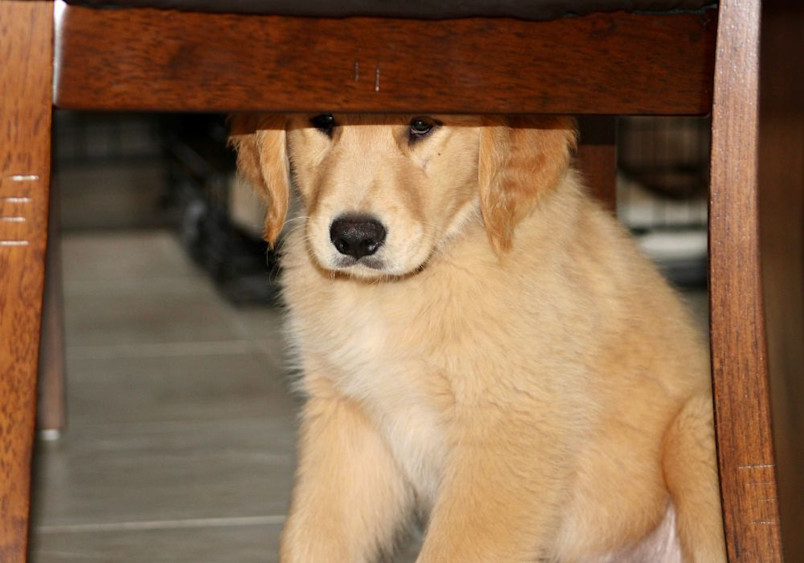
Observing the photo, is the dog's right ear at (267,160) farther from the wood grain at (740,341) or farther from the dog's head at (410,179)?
the wood grain at (740,341)

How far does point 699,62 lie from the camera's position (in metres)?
1.46

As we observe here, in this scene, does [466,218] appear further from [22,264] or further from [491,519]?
[22,264]

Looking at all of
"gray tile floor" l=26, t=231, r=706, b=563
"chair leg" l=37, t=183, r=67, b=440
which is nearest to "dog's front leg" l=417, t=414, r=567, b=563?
"gray tile floor" l=26, t=231, r=706, b=563

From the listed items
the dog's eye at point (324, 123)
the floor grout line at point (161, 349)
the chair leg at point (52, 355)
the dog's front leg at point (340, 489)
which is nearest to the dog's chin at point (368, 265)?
the dog's eye at point (324, 123)

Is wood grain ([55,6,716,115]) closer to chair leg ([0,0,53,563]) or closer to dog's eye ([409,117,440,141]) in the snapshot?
chair leg ([0,0,53,563])


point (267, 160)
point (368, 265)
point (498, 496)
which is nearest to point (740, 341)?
point (498, 496)

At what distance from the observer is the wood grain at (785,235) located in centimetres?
174

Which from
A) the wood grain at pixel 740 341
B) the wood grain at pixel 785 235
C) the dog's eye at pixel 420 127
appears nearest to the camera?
the wood grain at pixel 740 341

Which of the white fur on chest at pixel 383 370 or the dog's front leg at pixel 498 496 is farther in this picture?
the white fur on chest at pixel 383 370

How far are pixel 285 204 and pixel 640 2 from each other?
883mm

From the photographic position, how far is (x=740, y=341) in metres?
1.55

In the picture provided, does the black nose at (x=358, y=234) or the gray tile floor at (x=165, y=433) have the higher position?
the black nose at (x=358, y=234)

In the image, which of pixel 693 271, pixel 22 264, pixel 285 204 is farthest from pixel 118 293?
pixel 22 264

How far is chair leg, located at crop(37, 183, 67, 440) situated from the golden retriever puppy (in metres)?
1.06
